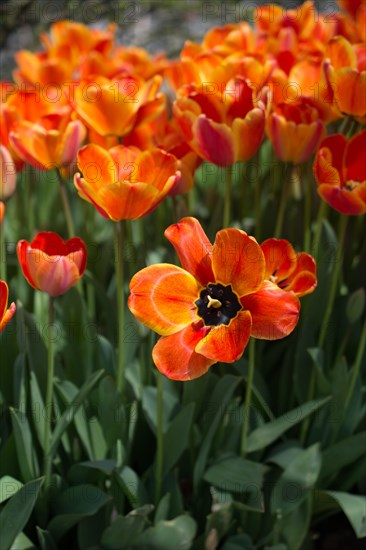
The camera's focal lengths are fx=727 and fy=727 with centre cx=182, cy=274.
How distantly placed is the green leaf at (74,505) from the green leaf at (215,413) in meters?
0.18

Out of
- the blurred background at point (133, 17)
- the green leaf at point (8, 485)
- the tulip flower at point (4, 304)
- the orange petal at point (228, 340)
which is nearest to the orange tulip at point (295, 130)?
the orange petal at point (228, 340)

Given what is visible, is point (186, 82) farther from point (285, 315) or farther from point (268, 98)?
point (285, 315)

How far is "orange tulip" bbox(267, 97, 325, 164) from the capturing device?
1.23m

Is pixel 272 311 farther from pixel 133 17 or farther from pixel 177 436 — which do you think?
pixel 133 17

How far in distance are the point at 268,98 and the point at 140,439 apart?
2.15ft

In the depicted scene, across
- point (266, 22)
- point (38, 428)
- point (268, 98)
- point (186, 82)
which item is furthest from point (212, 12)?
point (38, 428)

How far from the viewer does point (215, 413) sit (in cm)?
124

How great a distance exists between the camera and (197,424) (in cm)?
134

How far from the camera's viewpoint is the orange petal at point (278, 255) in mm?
980

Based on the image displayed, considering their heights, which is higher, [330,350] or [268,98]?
[268,98]

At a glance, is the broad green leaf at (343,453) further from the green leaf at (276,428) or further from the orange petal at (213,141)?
the orange petal at (213,141)

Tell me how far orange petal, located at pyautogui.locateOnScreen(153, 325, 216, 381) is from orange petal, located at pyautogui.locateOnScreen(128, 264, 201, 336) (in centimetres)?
2

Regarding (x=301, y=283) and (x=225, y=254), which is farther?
(x=301, y=283)

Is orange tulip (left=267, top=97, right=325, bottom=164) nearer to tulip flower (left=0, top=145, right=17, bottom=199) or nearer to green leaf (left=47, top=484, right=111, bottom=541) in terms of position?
tulip flower (left=0, top=145, right=17, bottom=199)
